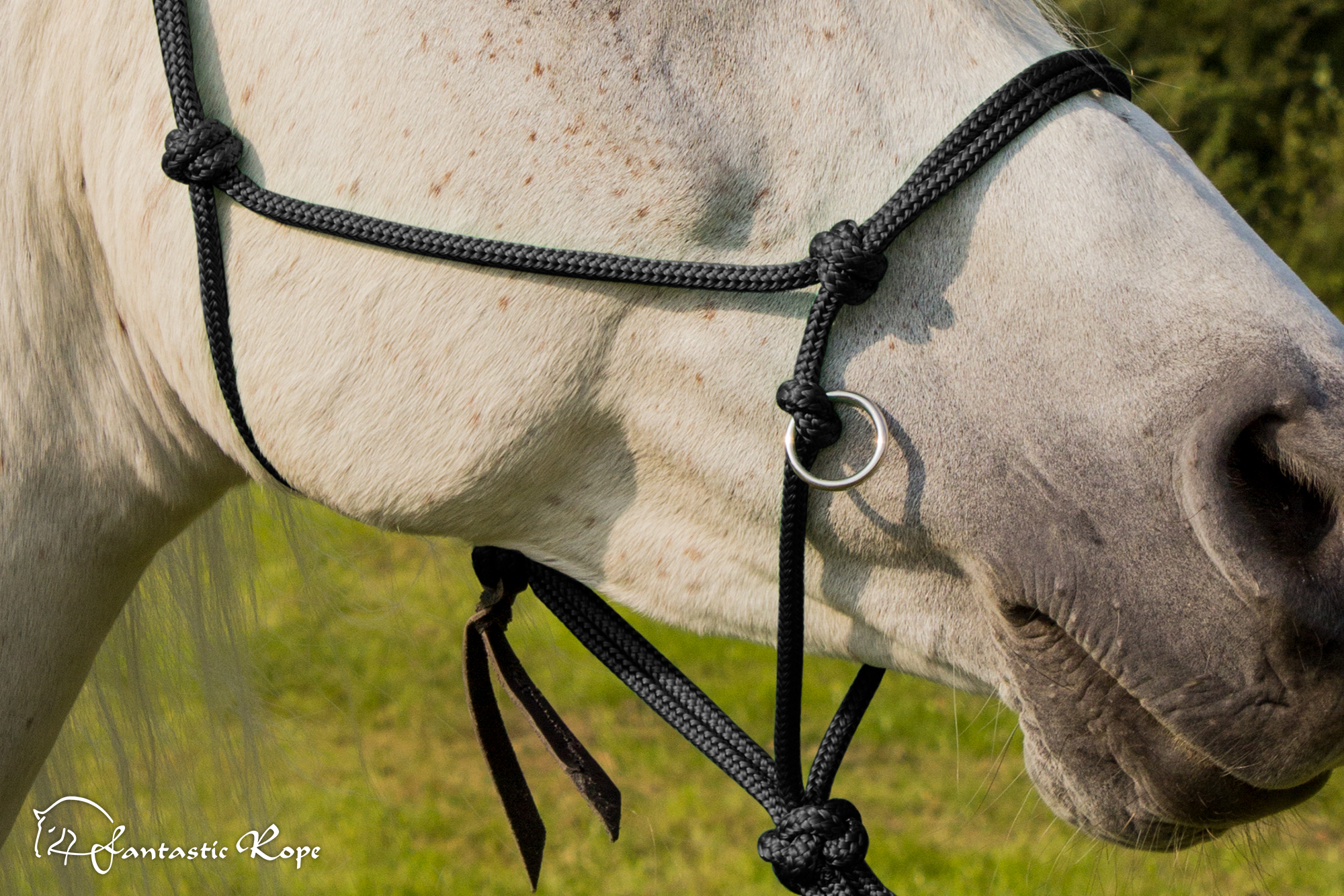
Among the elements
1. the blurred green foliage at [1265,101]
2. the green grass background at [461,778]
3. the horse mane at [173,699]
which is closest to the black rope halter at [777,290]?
the green grass background at [461,778]

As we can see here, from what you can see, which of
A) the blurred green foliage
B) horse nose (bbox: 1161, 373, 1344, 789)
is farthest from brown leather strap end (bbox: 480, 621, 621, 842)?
the blurred green foliage

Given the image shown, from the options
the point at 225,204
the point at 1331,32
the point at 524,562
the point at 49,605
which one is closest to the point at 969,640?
the point at 524,562

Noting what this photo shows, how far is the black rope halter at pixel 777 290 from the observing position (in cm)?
97

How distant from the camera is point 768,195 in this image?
0.99 metres

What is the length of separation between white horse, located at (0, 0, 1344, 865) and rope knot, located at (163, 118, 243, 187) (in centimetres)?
2

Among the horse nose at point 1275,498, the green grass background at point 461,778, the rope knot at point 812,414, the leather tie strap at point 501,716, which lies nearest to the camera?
the horse nose at point 1275,498

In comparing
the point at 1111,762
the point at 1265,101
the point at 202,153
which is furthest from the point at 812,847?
the point at 1265,101

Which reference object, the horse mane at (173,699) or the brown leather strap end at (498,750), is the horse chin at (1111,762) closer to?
the brown leather strap end at (498,750)

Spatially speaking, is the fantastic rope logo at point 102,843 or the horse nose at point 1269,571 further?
the fantastic rope logo at point 102,843

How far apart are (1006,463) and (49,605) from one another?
0.93 m

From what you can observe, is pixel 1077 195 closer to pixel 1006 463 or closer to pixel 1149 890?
pixel 1006 463

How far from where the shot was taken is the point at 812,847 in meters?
1.08

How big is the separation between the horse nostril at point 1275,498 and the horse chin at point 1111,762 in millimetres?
167

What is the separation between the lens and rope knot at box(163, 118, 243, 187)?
3.35 ft
